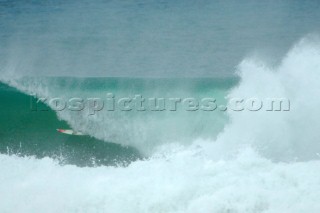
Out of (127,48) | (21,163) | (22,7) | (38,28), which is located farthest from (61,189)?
(22,7)

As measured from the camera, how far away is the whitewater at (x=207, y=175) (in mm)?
4641

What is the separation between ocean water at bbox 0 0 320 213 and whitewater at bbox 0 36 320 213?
0.7 inches

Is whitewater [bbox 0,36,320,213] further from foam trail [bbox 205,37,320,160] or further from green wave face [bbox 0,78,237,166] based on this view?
green wave face [bbox 0,78,237,166]

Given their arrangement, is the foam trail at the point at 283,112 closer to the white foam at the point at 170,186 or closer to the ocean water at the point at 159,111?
the ocean water at the point at 159,111

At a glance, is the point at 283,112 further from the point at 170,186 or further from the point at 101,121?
the point at 101,121

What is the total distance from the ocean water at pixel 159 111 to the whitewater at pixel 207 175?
17 mm

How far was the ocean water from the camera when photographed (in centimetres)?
481

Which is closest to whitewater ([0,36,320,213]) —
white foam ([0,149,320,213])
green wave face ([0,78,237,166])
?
white foam ([0,149,320,213])

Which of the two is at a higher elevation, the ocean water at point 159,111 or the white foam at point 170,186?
the ocean water at point 159,111

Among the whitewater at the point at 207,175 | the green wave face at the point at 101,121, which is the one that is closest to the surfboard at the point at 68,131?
the green wave face at the point at 101,121

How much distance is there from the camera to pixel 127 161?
565 cm

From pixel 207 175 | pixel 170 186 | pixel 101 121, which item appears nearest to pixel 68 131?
pixel 101 121

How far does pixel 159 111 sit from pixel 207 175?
6.57 feet

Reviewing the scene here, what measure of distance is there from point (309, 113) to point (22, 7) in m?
6.31
